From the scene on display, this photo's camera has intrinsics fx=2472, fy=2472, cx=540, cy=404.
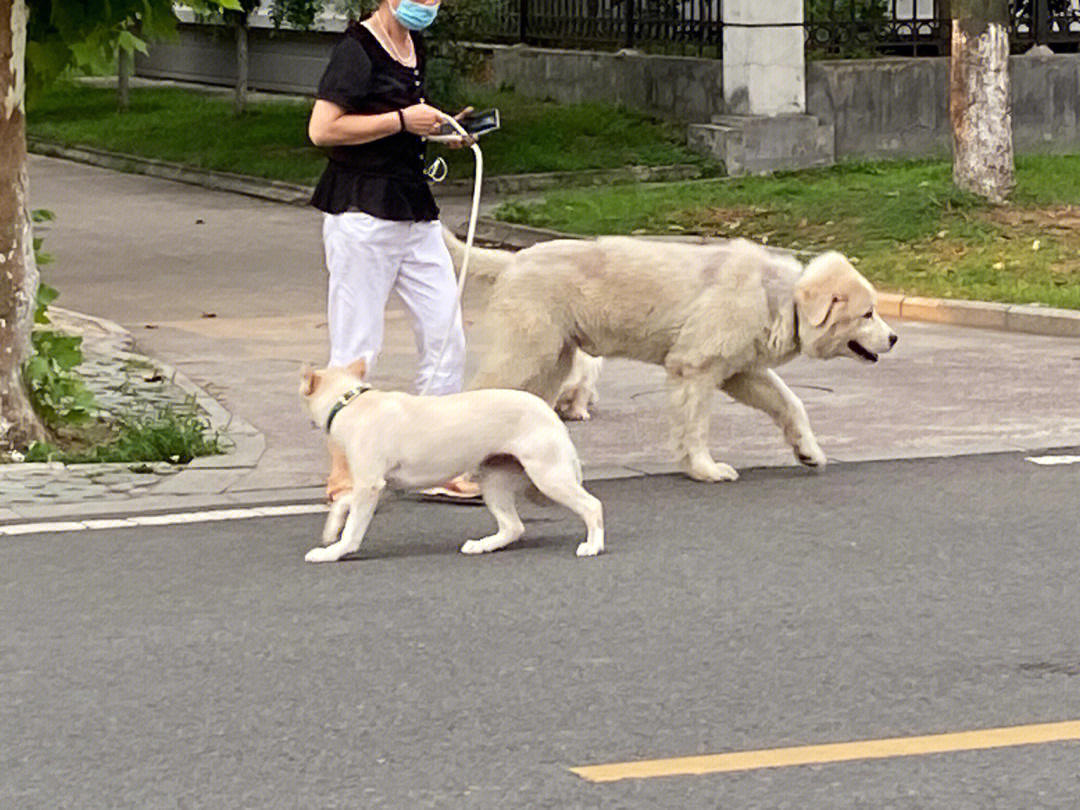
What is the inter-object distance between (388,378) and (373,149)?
12.2ft

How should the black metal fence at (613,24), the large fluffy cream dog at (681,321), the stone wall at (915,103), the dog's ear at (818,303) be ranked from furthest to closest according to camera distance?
1. the black metal fence at (613,24)
2. the stone wall at (915,103)
3. the large fluffy cream dog at (681,321)
4. the dog's ear at (818,303)

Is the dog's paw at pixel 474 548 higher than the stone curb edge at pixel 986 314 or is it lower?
higher

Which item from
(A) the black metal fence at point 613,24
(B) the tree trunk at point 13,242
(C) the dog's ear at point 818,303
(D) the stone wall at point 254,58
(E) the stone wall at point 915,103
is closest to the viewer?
(C) the dog's ear at point 818,303

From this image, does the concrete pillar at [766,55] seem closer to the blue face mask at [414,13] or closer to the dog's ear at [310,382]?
the blue face mask at [414,13]

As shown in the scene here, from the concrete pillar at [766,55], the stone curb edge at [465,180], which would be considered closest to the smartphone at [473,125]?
the stone curb edge at [465,180]

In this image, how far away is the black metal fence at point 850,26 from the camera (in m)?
23.8

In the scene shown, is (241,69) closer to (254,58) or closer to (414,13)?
(254,58)

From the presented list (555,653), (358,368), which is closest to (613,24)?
(358,368)

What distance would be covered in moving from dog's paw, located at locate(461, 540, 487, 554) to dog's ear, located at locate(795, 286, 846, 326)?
5.82 feet

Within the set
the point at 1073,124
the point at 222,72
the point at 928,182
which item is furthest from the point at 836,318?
the point at 222,72

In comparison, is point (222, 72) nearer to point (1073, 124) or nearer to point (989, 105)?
point (1073, 124)

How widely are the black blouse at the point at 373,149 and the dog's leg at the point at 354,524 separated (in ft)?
4.57

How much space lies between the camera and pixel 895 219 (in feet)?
58.0

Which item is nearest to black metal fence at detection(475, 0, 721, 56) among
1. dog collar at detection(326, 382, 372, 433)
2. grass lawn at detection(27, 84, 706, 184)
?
grass lawn at detection(27, 84, 706, 184)
